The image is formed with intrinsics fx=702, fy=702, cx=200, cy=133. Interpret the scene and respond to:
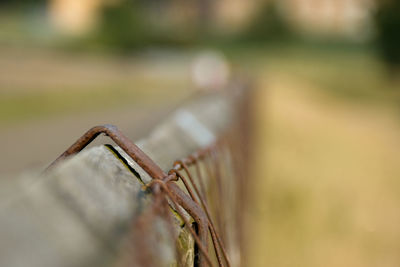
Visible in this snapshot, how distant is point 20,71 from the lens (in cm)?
2527

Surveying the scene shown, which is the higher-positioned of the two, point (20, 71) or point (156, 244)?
point (20, 71)

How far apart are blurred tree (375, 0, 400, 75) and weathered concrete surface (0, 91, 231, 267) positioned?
1282 inches

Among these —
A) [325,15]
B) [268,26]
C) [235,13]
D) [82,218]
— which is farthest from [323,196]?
[235,13]

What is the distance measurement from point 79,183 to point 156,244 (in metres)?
0.22

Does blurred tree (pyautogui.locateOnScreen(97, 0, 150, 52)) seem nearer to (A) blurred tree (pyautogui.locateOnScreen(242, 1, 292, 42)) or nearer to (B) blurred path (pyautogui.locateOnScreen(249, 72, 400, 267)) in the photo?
(A) blurred tree (pyautogui.locateOnScreen(242, 1, 292, 42))

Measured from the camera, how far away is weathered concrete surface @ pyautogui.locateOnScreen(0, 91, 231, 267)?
3.71ft

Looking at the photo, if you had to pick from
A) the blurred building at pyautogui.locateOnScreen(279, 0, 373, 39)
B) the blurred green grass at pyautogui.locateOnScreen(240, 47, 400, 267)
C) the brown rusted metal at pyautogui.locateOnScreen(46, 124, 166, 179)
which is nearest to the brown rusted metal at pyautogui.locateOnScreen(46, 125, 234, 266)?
the brown rusted metal at pyautogui.locateOnScreen(46, 124, 166, 179)

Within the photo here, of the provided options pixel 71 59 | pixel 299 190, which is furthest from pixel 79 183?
pixel 71 59

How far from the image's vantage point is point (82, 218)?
1289 millimetres

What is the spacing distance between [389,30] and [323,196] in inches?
1051

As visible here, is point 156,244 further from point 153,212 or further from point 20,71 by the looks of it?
point 20,71

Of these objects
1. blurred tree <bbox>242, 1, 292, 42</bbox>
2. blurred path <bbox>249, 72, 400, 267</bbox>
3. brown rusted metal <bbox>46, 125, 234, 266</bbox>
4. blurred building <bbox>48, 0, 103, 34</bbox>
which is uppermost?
blurred building <bbox>48, 0, 103, 34</bbox>

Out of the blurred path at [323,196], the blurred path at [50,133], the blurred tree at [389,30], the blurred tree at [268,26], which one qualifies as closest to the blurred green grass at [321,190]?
the blurred path at [323,196]

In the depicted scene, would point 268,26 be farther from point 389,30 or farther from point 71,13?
point 389,30
